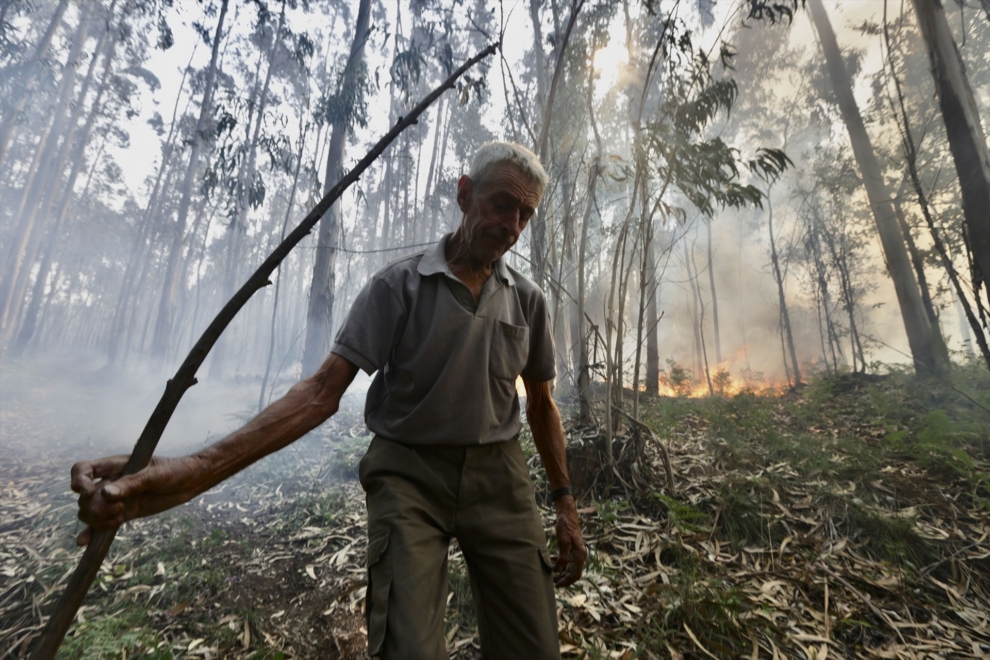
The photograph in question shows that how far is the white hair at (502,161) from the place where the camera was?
66.1 inches

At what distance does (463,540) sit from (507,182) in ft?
4.26

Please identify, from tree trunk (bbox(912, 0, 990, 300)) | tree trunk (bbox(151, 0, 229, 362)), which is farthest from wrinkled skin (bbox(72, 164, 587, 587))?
tree trunk (bbox(151, 0, 229, 362))

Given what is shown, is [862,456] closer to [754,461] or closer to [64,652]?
[754,461]

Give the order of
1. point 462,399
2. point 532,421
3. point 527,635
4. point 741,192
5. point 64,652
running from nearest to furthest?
1. point 527,635
2. point 462,399
3. point 532,421
4. point 64,652
5. point 741,192

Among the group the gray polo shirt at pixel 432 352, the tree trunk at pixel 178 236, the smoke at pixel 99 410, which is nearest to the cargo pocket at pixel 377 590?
the gray polo shirt at pixel 432 352

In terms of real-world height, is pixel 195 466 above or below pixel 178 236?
below

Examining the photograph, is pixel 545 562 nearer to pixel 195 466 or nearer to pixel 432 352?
pixel 432 352

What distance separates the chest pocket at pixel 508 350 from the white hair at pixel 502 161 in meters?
0.58

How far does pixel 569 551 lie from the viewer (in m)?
1.76

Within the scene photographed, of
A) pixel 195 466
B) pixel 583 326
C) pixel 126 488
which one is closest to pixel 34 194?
pixel 583 326

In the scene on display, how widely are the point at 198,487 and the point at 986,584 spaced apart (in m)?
4.16

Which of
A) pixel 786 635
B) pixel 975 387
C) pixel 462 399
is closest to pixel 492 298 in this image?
pixel 462 399

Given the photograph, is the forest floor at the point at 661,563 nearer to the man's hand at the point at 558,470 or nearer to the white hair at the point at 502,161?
the man's hand at the point at 558,470

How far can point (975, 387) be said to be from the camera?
6.52 metres
